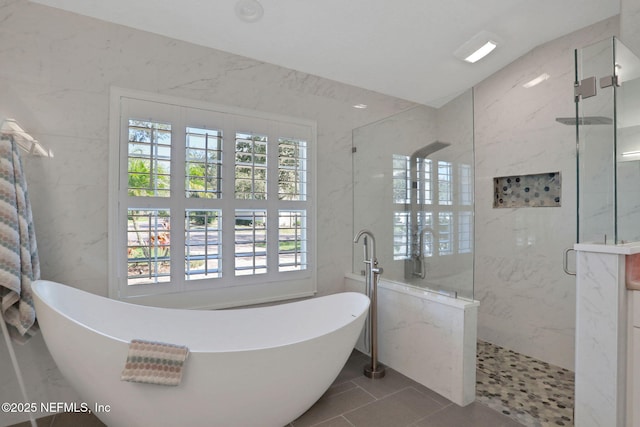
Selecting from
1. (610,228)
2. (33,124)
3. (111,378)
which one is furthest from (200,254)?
(610,228)

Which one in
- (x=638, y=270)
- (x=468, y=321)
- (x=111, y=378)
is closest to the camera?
(x=111, y=378)

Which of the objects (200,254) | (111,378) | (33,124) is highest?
(33,124)

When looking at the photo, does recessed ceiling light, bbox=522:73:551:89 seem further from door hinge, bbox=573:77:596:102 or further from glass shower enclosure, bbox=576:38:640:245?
door hinge, bbox=573:77:596:102

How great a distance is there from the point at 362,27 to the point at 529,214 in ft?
7.12

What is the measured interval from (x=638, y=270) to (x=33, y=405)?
338 cm

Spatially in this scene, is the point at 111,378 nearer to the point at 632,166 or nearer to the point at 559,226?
the point at 632,166

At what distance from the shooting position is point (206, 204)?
2365 millimetres

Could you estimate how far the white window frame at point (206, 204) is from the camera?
6.90 feet

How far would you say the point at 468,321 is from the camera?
2.07 metres

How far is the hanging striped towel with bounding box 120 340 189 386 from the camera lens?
1.39 meters

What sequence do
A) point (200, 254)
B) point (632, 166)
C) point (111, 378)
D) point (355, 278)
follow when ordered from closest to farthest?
point (111, 378) < point (632, 166) < point (200, 254) < point (355, 278)

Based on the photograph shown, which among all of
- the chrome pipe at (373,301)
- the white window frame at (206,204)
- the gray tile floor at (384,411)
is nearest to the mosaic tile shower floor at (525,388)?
the gray tile floor at (384,411)

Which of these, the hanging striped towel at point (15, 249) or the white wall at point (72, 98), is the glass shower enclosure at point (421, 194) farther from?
the hanging striped towel at point (15, 249)

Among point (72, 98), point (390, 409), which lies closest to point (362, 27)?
point (72, 98)
